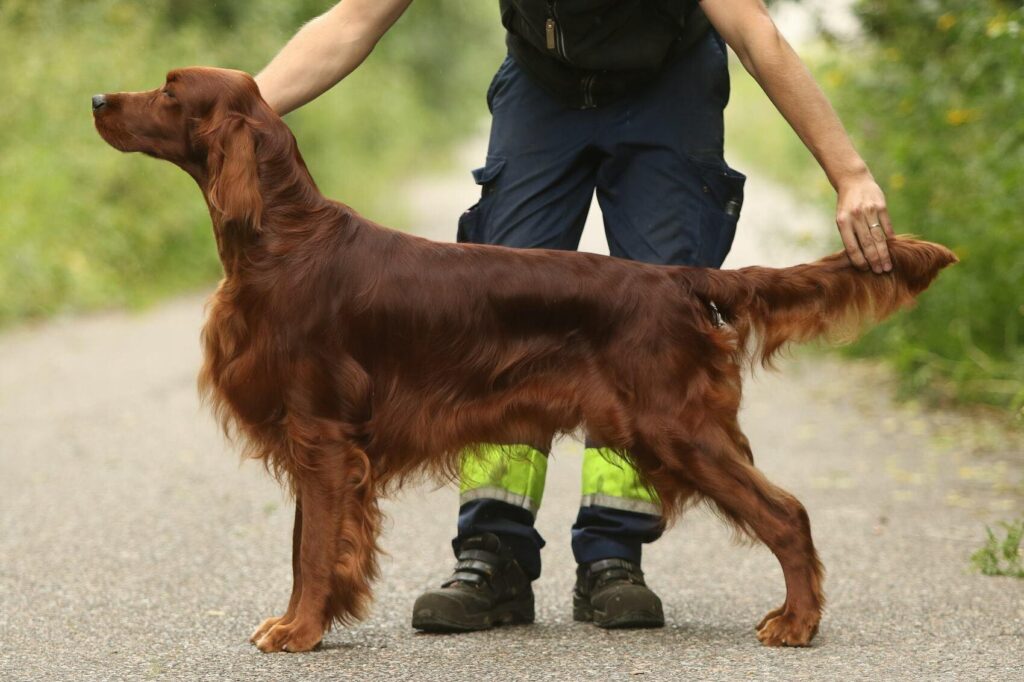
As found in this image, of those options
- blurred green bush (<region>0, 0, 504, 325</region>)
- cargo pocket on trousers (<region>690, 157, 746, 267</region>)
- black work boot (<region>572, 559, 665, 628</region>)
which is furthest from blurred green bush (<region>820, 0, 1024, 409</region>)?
blurred green bush (<region>0, 0, 504, 325</region>)

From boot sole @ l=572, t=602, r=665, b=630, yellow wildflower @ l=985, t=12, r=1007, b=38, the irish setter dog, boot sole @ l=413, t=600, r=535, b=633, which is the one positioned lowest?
boot sole @ l=413, t=600, r=535, b=633

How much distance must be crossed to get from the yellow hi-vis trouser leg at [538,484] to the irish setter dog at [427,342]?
0.29 metres

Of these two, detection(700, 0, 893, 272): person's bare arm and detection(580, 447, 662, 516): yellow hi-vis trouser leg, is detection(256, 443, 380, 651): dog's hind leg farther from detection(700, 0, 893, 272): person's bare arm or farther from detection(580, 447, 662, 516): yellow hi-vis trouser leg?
detection(700, 0, 893, 272): person's bare arm

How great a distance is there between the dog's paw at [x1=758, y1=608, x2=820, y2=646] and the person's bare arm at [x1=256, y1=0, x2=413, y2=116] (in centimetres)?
167

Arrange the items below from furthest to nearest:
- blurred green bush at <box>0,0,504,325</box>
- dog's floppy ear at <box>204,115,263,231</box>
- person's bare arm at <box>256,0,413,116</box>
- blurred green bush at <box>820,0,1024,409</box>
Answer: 1. blurred green bush at <box>0,0,504,325</box>
2. blurred green bush at <box>820,0,1024,409</box>
3. person's bare arm at <box>256,0,413,116</box>
4. dog's floppy ear at <box>204,115,263,231</box>

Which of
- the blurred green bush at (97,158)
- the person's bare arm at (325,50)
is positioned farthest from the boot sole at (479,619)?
the blurred green bush at (97,158)

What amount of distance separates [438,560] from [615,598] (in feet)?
3.33

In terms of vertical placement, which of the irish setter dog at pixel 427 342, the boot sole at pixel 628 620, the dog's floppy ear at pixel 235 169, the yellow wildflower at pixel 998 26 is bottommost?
the boot sole at pixel 628 620

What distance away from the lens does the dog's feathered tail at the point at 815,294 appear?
3285 mm

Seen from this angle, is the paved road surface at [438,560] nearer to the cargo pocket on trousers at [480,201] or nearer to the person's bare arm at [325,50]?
the cargo pocket on trousers at [480,201]

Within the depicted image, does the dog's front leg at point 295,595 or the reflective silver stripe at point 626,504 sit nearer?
the dog's front leg at point 295,595

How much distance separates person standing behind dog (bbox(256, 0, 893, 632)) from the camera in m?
3.56

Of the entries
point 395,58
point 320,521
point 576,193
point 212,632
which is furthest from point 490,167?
point 395,58

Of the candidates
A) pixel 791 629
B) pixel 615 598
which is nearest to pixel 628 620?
pixel 615 598
